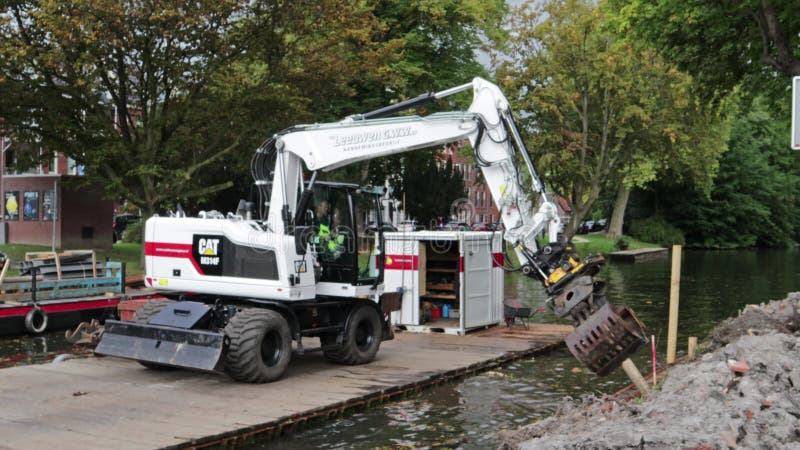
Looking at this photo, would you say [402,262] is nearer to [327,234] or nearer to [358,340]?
[358,340]

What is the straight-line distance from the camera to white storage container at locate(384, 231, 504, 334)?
17.4 meters

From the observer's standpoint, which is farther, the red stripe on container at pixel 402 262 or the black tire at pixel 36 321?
the black tire at pixel 36 321

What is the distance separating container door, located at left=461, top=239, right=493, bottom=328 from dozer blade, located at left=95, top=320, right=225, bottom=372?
22.4ft

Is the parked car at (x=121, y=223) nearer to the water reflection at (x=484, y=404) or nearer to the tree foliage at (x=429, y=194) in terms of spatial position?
the tree foliage at (x=429, y=194)

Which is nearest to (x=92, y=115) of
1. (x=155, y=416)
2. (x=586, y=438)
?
(x=155, y=416)

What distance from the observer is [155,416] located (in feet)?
32.1

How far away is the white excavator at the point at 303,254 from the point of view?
457 inches

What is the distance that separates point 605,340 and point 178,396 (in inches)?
210

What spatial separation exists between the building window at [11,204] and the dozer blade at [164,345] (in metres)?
30.1

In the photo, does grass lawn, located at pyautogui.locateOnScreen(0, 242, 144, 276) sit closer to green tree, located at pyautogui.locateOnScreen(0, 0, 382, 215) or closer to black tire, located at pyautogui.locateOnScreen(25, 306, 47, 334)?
green tree, located at pyautogui.locateOnScreen(0, 0, 382, 215)

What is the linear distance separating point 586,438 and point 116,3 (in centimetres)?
2001

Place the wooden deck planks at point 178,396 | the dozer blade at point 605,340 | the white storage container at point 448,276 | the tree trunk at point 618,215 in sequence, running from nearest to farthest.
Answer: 1. the wooden deck planks at point 178,396
2. the dozer blade at point 605,340
3. the white storage container at point 448,276
4. the tree trunk at point 618,215

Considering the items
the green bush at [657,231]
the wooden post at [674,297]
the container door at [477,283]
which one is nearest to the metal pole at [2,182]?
the container door at [477,283]

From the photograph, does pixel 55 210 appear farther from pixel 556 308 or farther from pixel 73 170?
pixel 556 308
